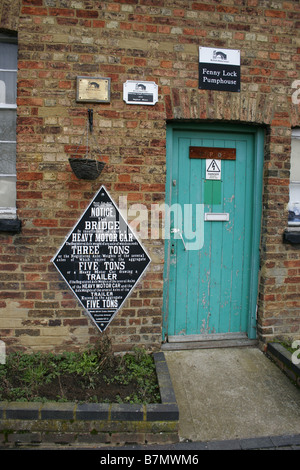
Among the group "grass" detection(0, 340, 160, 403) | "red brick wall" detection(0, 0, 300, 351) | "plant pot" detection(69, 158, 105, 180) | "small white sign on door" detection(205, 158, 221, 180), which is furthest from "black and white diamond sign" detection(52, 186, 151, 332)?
"small white sign on door" detection(205, 158, 221, 180)

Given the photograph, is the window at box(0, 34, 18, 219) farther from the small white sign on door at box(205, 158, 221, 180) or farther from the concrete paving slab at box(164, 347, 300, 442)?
the concrete paving slab at box(164, 347, 300, 442)

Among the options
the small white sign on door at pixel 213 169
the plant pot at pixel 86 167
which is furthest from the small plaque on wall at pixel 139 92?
the small white sign on door at pixel 213 169

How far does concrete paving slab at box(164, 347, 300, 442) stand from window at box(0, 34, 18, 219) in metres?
2.40

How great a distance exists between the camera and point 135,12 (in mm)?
3318

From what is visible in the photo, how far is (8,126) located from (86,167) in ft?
3.70

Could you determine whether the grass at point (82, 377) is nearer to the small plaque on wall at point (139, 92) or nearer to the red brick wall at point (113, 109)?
the red brick wall at point (113, 109)

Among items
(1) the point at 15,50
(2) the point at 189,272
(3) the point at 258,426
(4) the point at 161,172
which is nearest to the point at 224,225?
(2) the point at 189,272

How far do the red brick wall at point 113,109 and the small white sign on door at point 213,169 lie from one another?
472 millimetres

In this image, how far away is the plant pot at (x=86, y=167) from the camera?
9.75 feet

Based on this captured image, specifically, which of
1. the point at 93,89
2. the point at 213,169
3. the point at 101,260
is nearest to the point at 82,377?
the point at 101,260

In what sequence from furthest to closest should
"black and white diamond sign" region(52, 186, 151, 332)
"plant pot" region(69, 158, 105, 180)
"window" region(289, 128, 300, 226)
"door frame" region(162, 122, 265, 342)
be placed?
1. "window" region(289, 128, 300, 226)
2. "door frame" region(162, 122, 265, 342)
3. "black and white diamond sign" region(52, 186, 151, 332)
4. "plant pot" region(69, 158, 105, 180)

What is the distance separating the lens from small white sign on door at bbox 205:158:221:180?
3711mm

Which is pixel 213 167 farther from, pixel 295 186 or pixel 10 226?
pixel 10 226

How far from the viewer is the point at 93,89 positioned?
10.8ft
